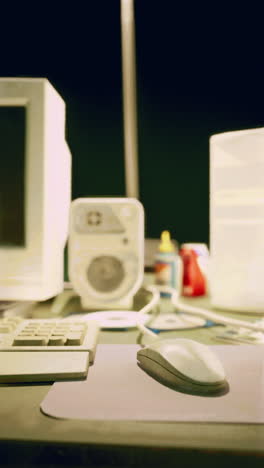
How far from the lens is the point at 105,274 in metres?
0.82

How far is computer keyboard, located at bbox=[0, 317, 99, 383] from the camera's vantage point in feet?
1.34

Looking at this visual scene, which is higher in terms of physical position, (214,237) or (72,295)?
(214,237)

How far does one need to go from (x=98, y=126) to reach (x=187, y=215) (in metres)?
0.39

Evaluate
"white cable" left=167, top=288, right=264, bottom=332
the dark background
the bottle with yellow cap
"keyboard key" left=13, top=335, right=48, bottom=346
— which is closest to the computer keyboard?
"keyboard key" left=13, top=335, right=48, bottom=346

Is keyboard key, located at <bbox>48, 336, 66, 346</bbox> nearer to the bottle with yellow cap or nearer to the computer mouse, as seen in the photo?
the computer mouse

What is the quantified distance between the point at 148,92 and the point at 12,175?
2.32ft

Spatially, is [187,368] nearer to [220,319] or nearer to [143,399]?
[143,399]

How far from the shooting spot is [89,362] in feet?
1.49

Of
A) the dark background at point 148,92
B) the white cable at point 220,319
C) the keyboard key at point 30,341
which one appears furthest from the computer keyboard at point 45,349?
the dark background at point 148,92

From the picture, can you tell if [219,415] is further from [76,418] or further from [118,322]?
[118,322]

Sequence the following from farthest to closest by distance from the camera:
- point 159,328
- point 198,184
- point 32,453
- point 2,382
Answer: point 198,184 < point 159,328 < point 2,382 < point 32,453

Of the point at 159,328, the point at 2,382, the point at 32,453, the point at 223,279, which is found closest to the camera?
the point at 32,453

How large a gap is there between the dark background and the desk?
0.93 metres

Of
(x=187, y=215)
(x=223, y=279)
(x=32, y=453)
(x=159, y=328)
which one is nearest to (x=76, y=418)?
(x=32, y=453)
